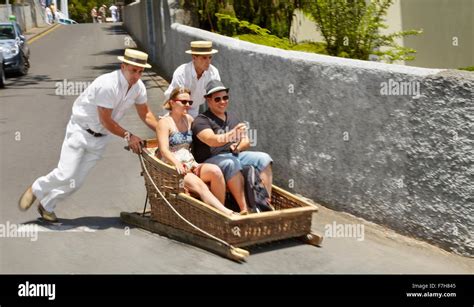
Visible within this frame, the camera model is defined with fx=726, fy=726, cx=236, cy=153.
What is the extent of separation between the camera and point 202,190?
6.78 m

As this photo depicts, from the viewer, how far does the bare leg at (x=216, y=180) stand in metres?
6.84

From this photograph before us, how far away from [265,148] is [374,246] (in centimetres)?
253

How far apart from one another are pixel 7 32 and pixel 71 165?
16.4 metres

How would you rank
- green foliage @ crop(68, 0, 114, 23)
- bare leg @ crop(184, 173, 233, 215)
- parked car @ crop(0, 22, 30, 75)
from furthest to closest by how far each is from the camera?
green foliage @ crop(68, 0, 114, 23), parked car @ crop(0, 22, 30, 75), bare leg @ crop(184, 173, 233, 215)

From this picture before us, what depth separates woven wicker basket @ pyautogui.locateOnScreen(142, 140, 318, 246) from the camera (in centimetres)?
646

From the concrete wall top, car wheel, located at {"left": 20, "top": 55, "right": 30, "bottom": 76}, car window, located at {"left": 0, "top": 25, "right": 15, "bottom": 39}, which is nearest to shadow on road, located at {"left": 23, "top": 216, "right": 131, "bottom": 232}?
the concrete wall top

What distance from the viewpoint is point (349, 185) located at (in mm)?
7910

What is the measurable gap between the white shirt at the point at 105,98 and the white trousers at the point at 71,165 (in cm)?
11

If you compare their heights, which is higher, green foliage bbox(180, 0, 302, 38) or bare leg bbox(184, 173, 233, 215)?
green foliage bbox(180, 0, 302, 38)

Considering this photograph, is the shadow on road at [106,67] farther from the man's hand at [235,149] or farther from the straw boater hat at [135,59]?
the man's hand at [235,149]

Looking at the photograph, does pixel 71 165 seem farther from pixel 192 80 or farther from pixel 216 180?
pixel 192 80

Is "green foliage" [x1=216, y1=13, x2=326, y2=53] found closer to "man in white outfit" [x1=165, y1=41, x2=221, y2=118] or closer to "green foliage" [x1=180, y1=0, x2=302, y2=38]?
"green foliage" [x1=180, y1=0, x2=302, y2=38]

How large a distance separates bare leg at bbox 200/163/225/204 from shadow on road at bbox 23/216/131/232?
4.11ft
